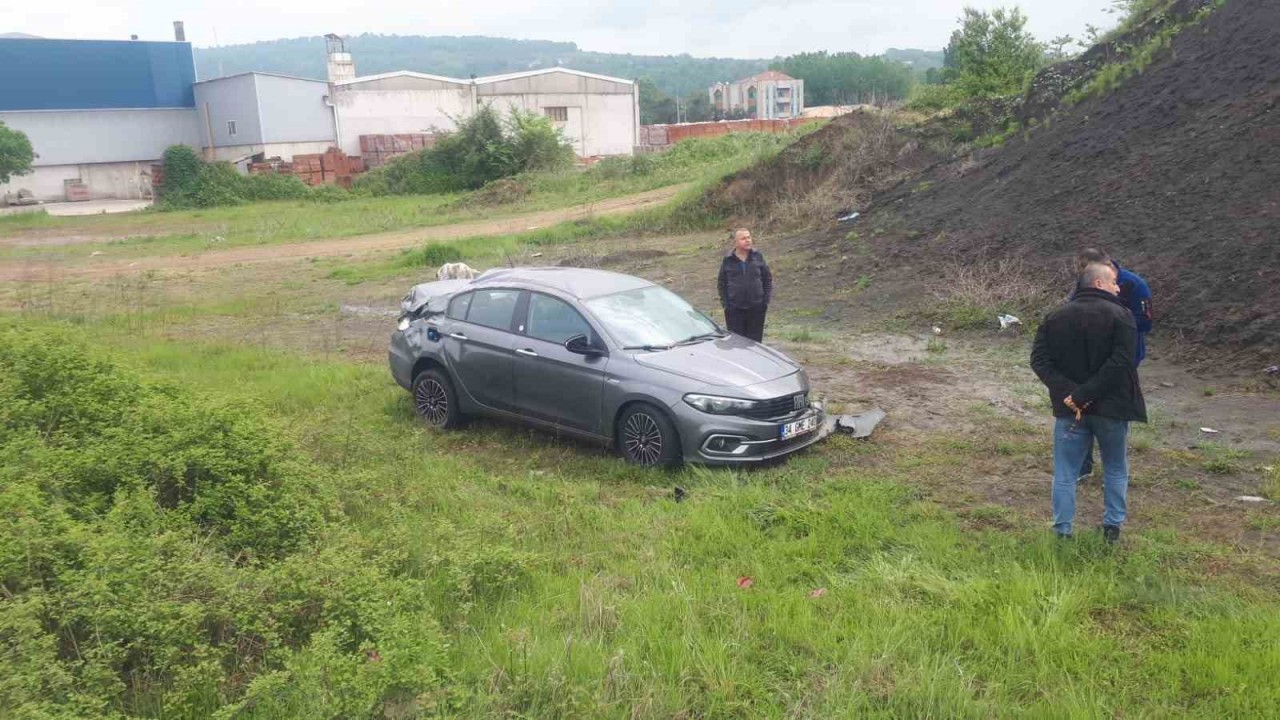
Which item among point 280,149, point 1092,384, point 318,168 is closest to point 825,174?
point 1092,384

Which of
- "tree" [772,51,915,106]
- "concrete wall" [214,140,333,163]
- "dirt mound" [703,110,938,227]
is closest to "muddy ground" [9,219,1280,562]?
"dirt mound" [703,110,938,227]

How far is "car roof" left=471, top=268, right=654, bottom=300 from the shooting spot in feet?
29.2

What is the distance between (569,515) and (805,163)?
20021mm

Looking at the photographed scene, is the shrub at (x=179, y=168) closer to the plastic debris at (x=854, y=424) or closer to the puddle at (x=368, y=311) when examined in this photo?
the puddle at (x=368, y=311)

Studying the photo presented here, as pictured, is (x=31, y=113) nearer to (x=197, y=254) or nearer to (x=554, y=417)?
(x=197, y=254)

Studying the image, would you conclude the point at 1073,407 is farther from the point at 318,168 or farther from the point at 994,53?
the point at 318,168

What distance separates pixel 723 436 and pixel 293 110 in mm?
49939

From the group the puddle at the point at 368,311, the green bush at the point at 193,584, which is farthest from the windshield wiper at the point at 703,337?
the puddle at the point at 368,311

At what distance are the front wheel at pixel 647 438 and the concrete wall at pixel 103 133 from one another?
57.1 m

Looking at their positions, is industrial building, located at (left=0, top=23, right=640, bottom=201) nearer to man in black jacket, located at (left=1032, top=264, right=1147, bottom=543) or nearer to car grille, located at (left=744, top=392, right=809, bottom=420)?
car grille, located at (left=744, top=392, right=809, bottom=420)

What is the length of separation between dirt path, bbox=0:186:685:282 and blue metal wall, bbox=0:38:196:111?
115 feet

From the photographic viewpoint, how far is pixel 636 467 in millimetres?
7984

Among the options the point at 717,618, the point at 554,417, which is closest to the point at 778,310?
the point at 554,417

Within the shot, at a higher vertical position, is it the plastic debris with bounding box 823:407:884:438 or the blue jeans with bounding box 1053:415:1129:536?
the blue jeans with bounding box 1053:415:1129:536
